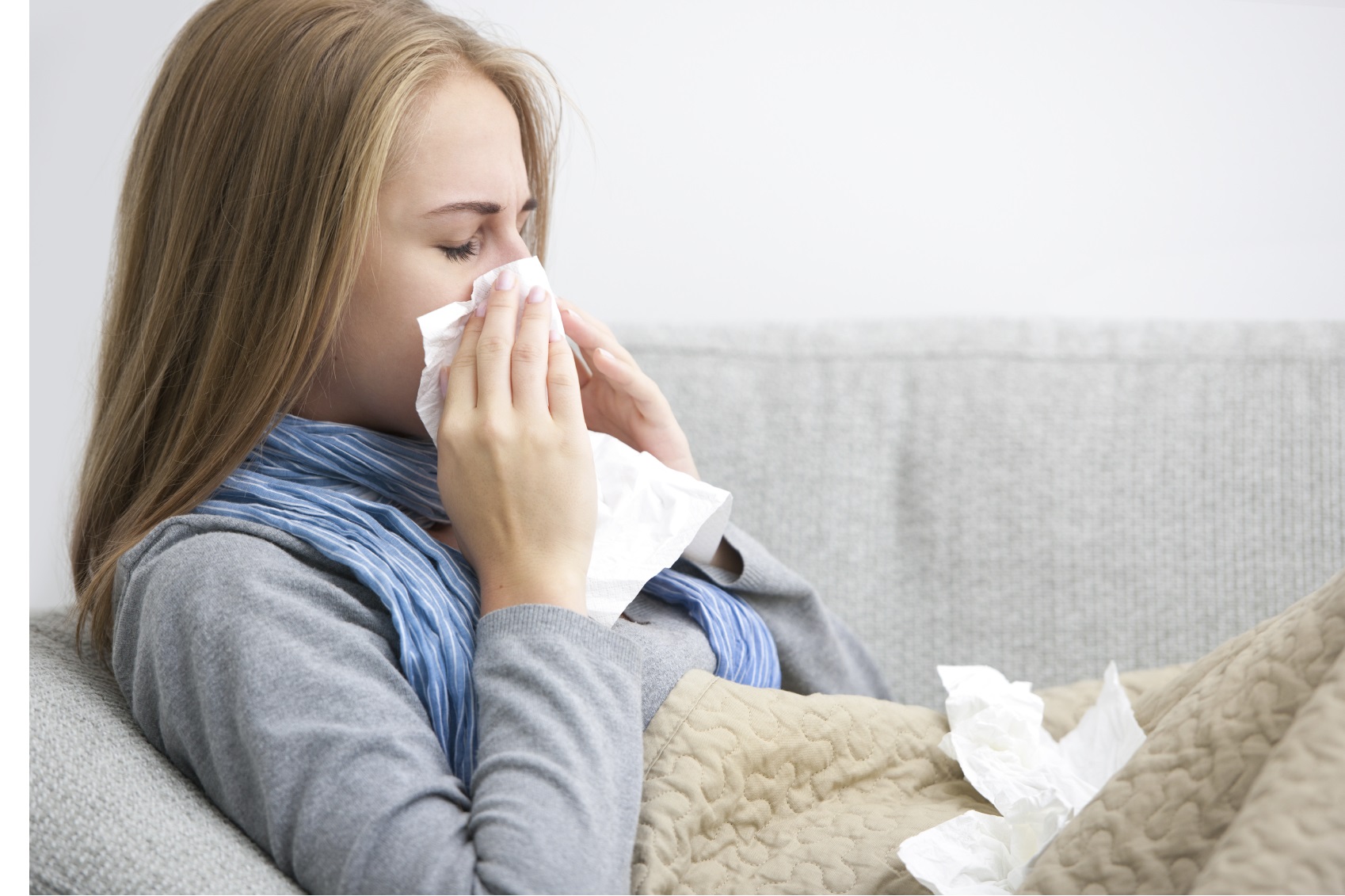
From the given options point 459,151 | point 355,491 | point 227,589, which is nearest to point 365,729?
point 227,589

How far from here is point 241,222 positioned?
0.82 meters

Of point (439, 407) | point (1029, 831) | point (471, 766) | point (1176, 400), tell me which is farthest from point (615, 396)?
point (1176, 400)

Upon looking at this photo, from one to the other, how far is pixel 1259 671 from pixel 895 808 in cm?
35

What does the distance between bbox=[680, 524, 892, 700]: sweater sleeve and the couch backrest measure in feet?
0.67

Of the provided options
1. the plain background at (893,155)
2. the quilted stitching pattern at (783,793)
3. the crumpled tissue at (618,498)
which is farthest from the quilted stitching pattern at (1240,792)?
the plain background at (893,155)

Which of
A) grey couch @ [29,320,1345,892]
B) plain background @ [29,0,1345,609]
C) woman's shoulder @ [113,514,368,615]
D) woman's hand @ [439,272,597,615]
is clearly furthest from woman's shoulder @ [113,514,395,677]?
plain background @ [29,0,1345,609]

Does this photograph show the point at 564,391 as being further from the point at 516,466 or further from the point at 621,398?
the point at 621,398

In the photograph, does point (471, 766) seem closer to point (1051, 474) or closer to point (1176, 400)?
point (1051, 474)

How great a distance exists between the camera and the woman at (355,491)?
622mm

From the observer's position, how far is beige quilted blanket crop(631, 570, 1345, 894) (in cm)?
47

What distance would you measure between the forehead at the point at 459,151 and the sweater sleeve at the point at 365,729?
0.33 m

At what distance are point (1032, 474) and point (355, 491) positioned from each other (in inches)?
36.8

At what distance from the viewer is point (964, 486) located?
4.43ft

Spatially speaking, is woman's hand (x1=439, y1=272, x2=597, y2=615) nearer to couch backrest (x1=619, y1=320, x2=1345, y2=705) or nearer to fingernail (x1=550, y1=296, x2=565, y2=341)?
fingernail (x1=550, y1=296, x2=565, y2=341)
